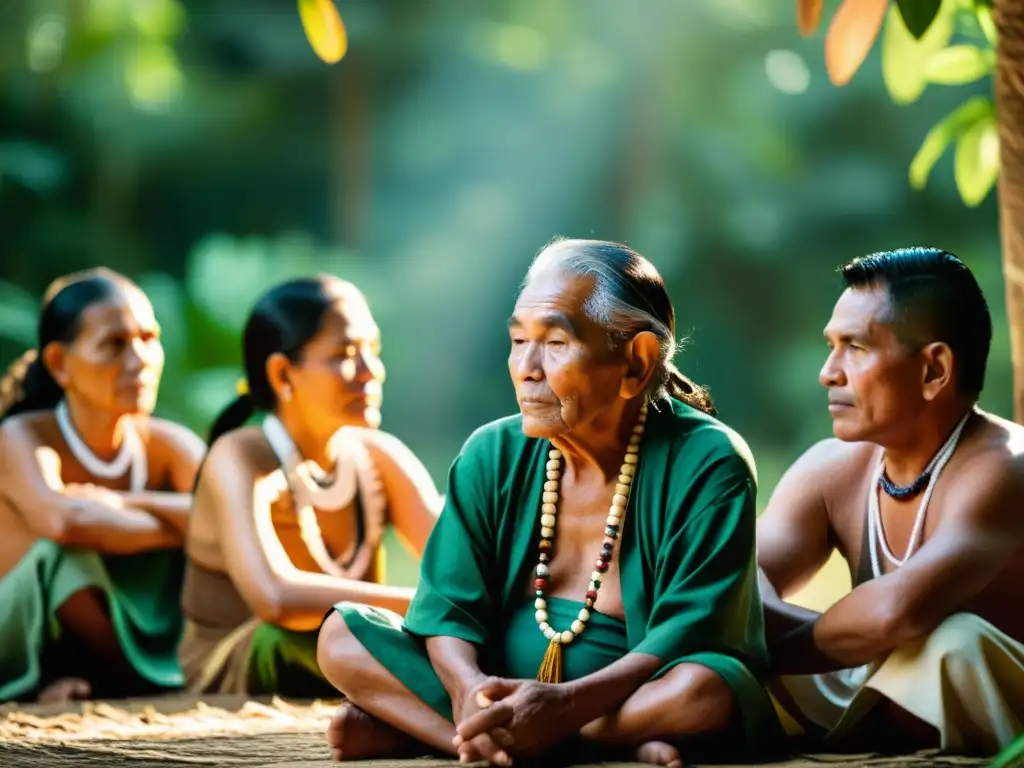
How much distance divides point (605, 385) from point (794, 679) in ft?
2.81

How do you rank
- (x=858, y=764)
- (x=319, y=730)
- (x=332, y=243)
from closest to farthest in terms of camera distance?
(x=858, y=764) < (x=319, y=730) < (x=332, y=243)

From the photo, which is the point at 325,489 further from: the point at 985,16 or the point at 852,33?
the point at 985,16

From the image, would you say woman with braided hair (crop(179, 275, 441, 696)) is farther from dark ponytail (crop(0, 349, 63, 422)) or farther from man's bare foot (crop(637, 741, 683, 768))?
man's bare foot (crop(637, 741, 683, 768))

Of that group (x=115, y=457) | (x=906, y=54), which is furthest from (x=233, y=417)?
(x=906, y=54)

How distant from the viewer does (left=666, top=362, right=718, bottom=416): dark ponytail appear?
3475 millimetres

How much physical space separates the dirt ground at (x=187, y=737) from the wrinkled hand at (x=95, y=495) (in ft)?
2.08

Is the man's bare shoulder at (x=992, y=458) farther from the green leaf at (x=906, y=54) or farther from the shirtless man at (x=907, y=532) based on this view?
the green leaf at (x=906, y=54)

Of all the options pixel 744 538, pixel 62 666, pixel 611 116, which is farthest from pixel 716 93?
pixel 744 538

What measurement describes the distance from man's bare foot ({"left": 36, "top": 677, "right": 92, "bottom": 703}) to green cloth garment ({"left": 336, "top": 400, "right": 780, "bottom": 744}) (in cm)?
182

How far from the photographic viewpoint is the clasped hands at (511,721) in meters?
2.93

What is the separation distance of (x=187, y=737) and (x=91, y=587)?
128 cm

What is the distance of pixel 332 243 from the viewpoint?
48.4 ft

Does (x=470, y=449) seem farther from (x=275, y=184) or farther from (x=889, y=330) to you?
(x=275, y=184)

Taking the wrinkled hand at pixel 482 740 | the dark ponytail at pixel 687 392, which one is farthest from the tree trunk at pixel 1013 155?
the wrinkled hand at pixel 482 740
